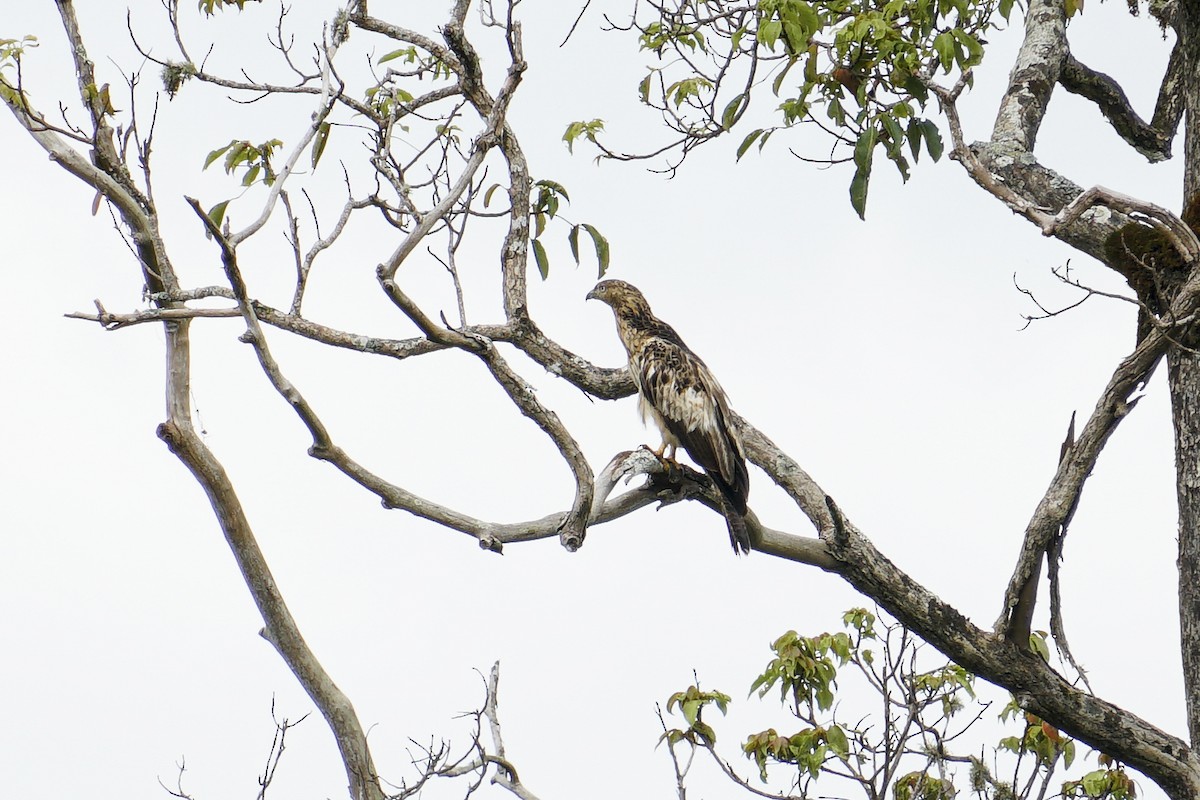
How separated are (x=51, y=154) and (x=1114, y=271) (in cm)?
406

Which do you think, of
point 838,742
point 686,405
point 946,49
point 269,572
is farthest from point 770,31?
point 838,742

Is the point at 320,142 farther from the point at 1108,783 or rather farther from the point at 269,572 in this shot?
the point at 1108,783

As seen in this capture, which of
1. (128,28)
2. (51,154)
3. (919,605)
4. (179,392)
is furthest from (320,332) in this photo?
(919,605)

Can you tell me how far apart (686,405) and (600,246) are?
0.74 metres

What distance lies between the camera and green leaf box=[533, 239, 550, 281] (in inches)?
199

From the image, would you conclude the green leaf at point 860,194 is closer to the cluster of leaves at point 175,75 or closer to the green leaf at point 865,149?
the green leaf at point 865,149

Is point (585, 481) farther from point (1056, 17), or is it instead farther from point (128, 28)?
point (1056, 17)

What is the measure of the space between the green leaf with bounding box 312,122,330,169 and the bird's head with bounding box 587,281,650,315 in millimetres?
1874

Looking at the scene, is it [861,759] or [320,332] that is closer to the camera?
[320,332]

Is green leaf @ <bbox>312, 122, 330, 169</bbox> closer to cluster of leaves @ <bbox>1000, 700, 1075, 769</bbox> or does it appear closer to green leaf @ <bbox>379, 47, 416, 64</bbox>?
green leaf @ <bbox>379, 47, 416, 64</bbox>

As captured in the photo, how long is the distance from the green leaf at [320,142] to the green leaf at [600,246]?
1.08 metres

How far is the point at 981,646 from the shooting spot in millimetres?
4754

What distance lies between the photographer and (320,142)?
4883 millimetres

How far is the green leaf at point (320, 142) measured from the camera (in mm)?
4777
